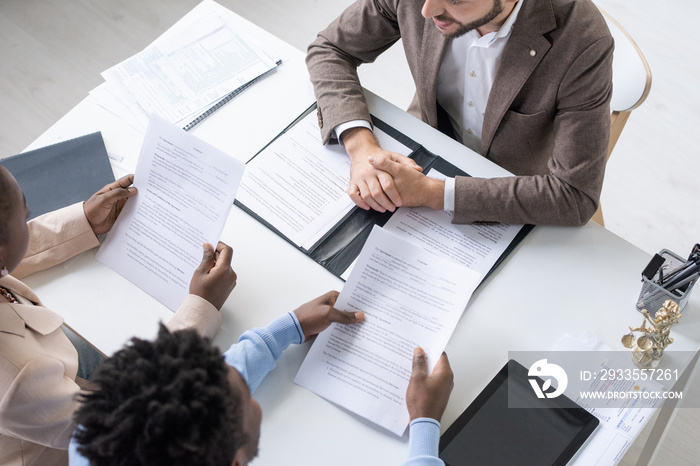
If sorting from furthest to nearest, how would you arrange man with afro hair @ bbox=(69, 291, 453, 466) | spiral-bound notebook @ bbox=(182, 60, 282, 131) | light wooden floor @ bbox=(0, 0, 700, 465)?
light wooden floor @ bbox=(0, 0, 700, 465) < spiral-bound notebook @ bbox=(182, 60, 282, 131) < man with afro hair @ bbox=(69, 291, 453, 466)

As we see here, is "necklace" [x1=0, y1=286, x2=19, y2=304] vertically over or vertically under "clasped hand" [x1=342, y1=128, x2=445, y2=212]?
under

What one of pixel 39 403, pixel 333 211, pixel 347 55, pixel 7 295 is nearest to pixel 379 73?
pixel 347 55

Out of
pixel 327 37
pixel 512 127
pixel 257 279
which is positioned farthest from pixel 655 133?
pixel 257 279

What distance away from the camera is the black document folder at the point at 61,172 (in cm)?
133

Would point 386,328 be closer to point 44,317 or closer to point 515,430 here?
point 515,430

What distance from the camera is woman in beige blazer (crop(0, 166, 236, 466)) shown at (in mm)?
1016

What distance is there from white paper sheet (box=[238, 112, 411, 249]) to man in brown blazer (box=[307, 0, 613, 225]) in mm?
38

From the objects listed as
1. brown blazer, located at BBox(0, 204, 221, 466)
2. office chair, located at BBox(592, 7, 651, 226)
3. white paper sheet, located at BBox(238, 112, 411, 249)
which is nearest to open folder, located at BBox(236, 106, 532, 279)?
white paper sheet, located at BBox(238, 112, 411, 249)

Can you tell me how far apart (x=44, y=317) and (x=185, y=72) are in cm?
67

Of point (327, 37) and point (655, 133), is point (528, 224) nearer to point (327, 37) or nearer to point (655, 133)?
point (327, 37)

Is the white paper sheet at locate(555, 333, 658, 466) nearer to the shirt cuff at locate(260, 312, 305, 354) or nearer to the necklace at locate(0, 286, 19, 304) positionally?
the shirt cuff at locate(260, 312, 305, 354)

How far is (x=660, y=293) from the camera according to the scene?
113cm

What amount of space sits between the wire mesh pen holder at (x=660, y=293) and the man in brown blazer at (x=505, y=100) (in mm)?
176

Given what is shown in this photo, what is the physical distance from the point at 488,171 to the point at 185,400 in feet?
2.78
